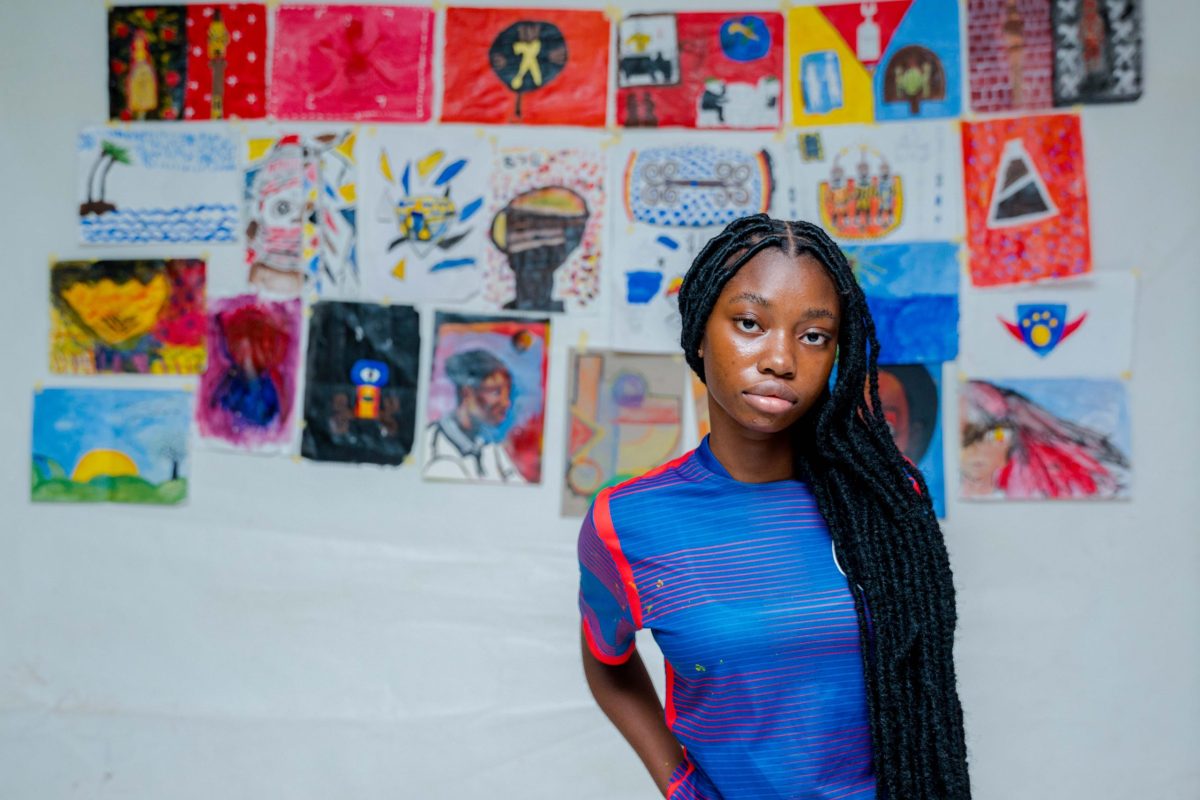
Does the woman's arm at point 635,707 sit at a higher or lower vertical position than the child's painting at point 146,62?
lower

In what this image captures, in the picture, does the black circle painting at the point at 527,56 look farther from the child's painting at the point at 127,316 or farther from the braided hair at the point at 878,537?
the braided hair at the point at 878,537

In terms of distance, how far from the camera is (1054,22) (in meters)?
1.94

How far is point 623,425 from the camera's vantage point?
6.54ft

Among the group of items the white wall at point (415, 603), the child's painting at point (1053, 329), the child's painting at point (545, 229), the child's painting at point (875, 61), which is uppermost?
the child's painting at point (875, 61)

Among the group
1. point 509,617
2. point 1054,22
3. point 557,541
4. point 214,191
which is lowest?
point 509,617

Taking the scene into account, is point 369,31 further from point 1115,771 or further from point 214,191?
point 1115,771

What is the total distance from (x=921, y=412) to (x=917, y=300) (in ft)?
0.70

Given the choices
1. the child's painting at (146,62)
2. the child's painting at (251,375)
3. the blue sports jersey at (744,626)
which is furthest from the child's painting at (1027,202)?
the child's painting at (146,62)

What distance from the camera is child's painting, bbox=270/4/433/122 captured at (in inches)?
80.4

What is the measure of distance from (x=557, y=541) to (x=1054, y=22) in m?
1.38

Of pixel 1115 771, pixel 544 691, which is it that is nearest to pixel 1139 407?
pixel 1115 771

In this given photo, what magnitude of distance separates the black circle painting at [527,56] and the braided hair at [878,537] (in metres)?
1.07

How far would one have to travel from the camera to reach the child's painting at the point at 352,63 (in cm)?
204

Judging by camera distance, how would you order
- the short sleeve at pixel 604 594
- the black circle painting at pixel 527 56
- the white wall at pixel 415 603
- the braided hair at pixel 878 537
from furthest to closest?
1. the black circle painting at pixel 527 56
2. the white wall at pixel 415 603
3. the short sleeve at pixel 604 594
4. the braided hair at pixel 878 537
